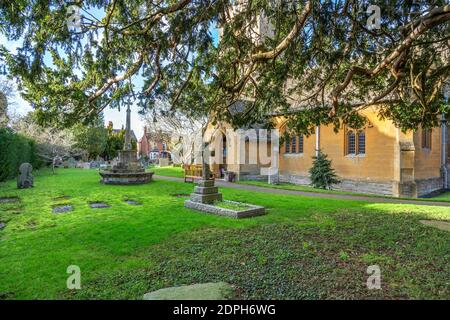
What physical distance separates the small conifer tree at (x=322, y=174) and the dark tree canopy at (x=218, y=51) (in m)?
11.9

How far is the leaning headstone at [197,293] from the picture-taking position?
12.8ft

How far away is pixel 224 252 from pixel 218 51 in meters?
4.99

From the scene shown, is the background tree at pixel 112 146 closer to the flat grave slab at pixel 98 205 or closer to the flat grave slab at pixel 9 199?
the flat grave slab at pixel 9 199

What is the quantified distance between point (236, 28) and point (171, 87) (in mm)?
3252

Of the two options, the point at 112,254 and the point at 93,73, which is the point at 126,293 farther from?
the point at 93,73

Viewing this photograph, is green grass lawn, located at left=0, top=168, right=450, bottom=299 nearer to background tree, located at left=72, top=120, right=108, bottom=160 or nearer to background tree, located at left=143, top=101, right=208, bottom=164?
background tree, located at left=143, top=101, right=208, bottom=164

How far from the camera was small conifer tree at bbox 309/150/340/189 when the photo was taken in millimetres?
21422

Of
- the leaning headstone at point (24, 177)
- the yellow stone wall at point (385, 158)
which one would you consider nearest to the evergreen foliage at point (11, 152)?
the leaning headstone at point (24, 177)

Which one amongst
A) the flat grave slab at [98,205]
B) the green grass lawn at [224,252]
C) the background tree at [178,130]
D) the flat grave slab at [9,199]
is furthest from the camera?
the background tree at [178,130]

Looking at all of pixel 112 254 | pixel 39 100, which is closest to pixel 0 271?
pixel 112 254

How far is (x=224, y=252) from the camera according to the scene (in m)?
5.95

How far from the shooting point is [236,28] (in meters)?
7.05

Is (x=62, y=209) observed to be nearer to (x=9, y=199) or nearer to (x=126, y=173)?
(x=9, y=199)
